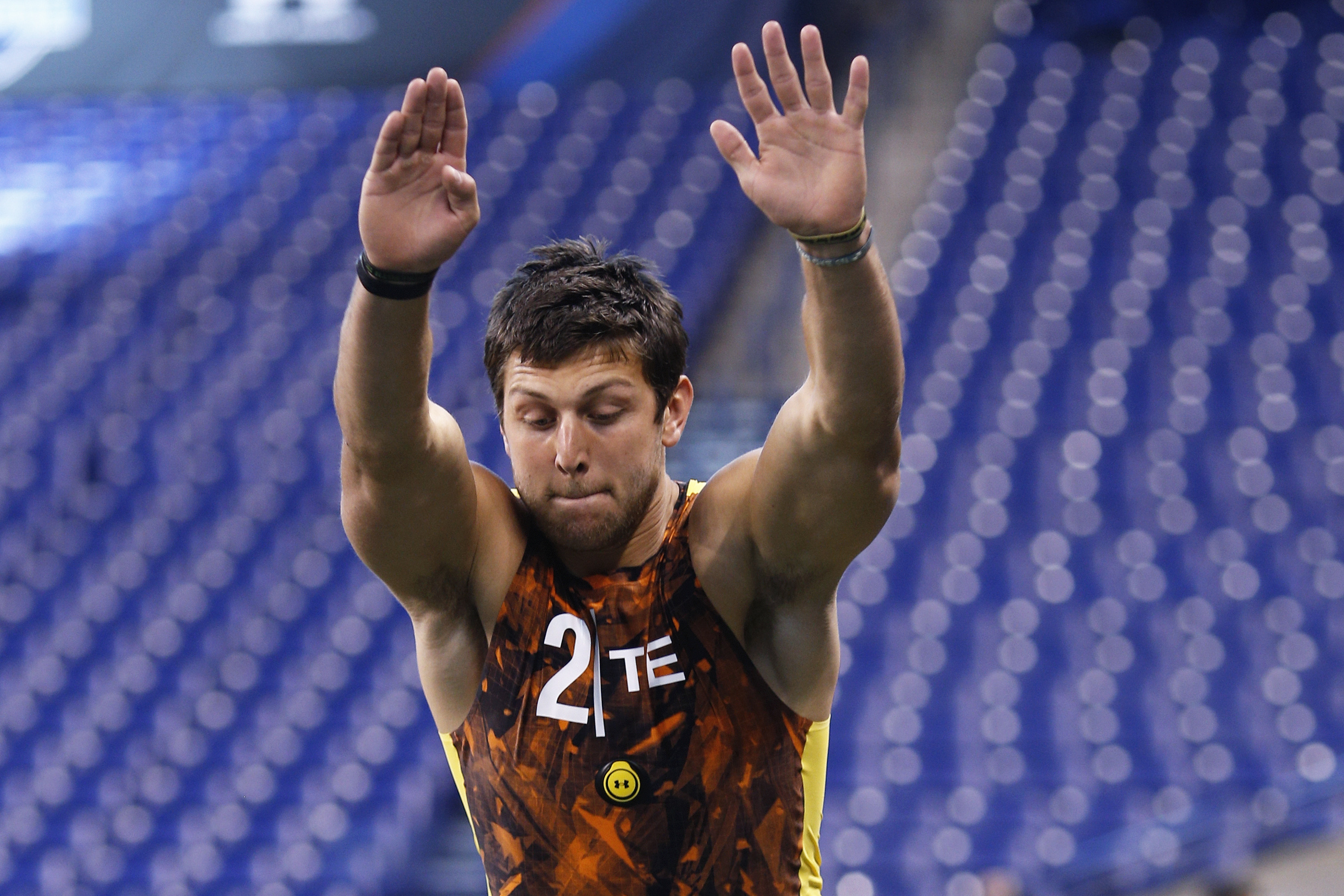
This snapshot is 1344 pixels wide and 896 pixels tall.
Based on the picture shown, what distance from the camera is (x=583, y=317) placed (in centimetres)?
209

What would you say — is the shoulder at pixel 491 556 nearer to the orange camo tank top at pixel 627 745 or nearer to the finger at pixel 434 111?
the orange camo tank top at pixel 627 745

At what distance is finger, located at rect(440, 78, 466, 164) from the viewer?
1.95 metres

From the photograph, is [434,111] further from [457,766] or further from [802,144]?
[457,766]

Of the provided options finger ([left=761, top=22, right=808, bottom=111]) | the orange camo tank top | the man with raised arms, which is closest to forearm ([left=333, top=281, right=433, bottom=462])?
the man with raised arms

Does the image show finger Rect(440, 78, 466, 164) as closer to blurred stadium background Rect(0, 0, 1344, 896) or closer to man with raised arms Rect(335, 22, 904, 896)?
man with raised arms Rect(335, 22, 904, 896)

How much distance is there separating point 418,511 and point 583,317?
412 mm

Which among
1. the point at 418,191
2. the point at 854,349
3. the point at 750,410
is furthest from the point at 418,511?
the point at 750,410

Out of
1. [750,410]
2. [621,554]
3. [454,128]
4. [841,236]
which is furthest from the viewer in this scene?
[750,410]

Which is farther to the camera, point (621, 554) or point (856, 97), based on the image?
point (621, 554)

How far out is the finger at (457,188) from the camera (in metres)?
1.91

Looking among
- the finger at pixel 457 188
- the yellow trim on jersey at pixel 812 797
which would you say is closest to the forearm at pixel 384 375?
the finger at pixel 457 188

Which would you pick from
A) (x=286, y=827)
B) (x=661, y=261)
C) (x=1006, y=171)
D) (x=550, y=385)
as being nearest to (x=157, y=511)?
(x=286, y=827)

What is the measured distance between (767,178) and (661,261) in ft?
25.6

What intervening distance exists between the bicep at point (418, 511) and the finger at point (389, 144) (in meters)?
0.39
